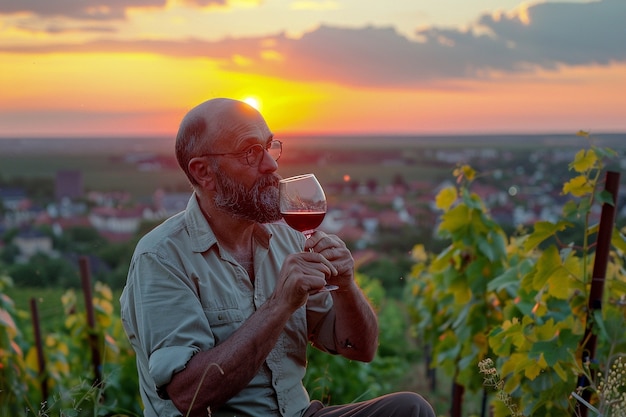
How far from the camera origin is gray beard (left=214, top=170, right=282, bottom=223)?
7.09ft

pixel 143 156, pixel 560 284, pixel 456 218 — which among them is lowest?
pixel 143 156

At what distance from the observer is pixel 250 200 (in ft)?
7.11

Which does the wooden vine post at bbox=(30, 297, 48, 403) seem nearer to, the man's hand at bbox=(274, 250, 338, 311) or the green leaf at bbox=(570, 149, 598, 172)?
the man's hand at bbox=(274, 250, 338, 311)

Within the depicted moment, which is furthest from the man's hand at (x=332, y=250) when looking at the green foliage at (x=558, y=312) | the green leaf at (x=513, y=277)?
the green leaf at (x=513, y=277)

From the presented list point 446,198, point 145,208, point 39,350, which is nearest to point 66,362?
point 39,350

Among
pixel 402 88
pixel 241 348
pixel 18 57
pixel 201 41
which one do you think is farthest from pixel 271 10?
pixel 402 88

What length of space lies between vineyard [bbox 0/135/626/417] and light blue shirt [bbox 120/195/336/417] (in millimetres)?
262

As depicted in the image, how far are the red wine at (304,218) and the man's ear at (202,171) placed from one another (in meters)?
0.29

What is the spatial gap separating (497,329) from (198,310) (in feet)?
4.67

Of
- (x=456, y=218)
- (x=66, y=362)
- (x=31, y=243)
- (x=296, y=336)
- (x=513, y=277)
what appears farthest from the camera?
(x=31, y=243)

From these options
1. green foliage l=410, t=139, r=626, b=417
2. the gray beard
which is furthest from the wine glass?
green foliage l=410, t=139, r=626, b=417

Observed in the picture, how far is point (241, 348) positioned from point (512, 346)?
162 centimetres

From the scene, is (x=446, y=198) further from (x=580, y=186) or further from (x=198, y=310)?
(x=198, y=310)

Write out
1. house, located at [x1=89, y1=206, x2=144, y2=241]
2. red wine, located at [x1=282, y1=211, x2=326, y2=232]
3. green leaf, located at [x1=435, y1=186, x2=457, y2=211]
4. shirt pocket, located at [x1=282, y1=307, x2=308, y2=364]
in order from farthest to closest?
house, located at [x1=89, y1=206, x2=144, y2=241] < green leaf, located at [x1=435, y1=186, x2=457, y2=211] < shirt pocket, located at [x1=282, y1=307, x2=308, y2=364] < red wine, located at [x1=282, y1=211, x2=326, y2=232]
